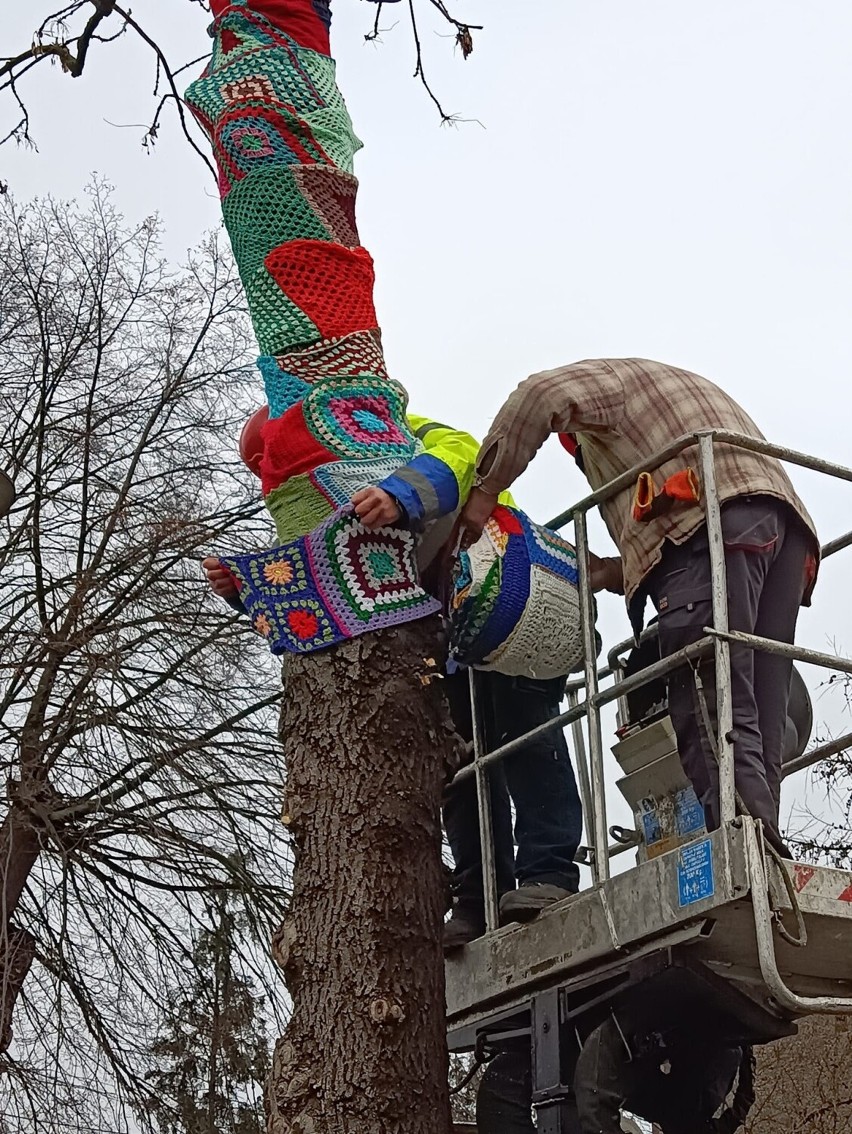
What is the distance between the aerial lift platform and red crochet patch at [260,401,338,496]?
869 millimetres

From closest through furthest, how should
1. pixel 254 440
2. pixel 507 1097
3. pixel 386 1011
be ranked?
pixel 386 1011
pixel 254 440
pixel 507 1097

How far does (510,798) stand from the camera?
5.33 meters

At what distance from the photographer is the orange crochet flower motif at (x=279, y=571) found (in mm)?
4191

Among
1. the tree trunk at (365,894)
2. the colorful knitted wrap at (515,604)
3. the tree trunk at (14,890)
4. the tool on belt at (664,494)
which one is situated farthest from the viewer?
the tree trunk at (14,890)

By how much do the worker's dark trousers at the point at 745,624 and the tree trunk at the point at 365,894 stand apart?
66 centimetres

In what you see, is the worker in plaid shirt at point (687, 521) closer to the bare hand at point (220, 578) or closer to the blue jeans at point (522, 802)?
the blue jeans at point (522, 802)

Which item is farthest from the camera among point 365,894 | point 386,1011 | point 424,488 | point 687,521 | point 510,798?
point 510,798

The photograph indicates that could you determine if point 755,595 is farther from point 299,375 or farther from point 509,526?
point 299,375

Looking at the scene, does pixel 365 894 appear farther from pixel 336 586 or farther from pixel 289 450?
pixel 289 450

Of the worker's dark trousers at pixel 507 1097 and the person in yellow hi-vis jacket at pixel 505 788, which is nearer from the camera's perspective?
the person in yellow hi-vis jacket at pixel 505 788

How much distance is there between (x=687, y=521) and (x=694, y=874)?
3.33 feet

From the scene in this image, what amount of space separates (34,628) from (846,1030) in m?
5.82

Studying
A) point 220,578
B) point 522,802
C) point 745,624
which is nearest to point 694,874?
point 745,624

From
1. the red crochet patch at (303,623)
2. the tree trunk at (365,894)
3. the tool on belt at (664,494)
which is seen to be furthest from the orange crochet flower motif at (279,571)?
the tool on belt at (664,494)
